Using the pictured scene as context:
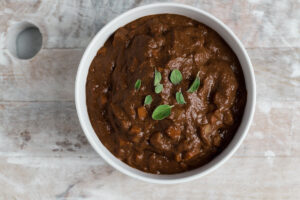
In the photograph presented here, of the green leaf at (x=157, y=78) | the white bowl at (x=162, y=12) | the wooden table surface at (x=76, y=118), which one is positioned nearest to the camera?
the green leaf at (x=157, y=78)

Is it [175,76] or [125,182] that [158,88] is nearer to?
[175,76]

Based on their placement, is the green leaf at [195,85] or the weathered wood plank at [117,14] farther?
the weathered wood plank at [117,14]

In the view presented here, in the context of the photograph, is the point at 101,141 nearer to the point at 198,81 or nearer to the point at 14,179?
the point at 198,81

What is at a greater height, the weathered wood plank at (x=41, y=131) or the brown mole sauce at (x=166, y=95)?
the brown mole sauce at (x=166, y=95)

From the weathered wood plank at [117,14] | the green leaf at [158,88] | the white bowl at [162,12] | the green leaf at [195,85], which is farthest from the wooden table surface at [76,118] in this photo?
the green leaf at [158,88]

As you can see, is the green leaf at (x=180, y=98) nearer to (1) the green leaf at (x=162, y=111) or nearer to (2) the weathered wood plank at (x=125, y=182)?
(1) the green leaf at (x=162, y=111)

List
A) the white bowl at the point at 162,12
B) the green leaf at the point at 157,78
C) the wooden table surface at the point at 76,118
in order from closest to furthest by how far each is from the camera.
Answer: the green leaf at the point at 157,78, the white bowl at the point at 162,12, the wooden table surface at the point at 76,118
